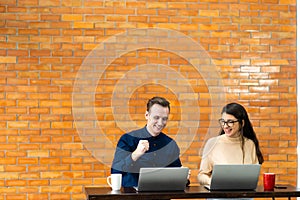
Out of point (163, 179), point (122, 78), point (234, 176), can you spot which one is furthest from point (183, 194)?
point (122, 78)

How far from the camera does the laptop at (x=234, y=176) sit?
12.3 ft

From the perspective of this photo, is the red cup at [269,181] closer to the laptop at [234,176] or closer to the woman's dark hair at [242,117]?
the laptop at [234,176]

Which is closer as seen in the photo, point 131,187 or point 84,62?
point 131,187

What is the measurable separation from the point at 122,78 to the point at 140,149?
67.7 inches

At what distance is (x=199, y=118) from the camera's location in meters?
5.55

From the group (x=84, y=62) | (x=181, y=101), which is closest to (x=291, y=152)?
(x=181, y=101)

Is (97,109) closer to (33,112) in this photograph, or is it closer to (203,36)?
(33,112)

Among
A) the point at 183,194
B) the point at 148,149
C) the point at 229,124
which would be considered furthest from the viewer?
the point at 229,124

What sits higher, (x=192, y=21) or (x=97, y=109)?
(x=192, y=21)

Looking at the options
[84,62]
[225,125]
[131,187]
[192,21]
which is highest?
[192,21]

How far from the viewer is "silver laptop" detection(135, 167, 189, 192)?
365 centimetres

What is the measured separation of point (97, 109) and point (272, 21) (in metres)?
1.85

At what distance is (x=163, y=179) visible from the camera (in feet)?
12.1

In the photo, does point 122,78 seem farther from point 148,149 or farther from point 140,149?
point 140,149
